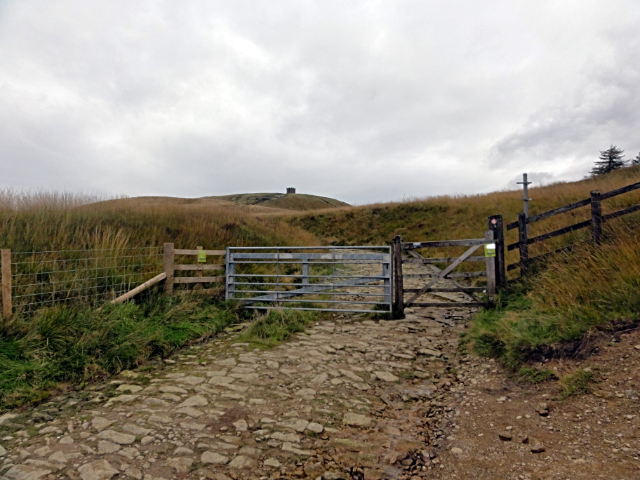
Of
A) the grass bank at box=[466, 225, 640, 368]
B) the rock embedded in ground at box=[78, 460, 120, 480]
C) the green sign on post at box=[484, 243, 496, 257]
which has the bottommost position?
the rock embedded in ground at box=[78, 460, 120, 480]

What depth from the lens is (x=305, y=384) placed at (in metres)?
5.04

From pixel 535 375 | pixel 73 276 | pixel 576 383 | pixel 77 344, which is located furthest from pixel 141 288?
pixel 576 383

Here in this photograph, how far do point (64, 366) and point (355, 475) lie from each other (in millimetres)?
4401

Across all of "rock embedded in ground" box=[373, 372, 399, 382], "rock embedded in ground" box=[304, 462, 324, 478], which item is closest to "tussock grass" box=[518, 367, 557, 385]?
"rock embedded in ground" box=[373, 372, 399, 382]

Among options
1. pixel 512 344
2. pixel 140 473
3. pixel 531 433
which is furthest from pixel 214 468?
pixel 512 344

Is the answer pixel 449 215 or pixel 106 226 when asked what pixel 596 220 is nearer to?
pixel 106 226

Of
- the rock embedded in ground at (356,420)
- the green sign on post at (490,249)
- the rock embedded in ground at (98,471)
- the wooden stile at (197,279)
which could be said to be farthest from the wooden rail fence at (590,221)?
the rock embedded in ground at (98,471)

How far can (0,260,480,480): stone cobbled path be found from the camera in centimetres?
327

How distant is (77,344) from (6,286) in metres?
1.50

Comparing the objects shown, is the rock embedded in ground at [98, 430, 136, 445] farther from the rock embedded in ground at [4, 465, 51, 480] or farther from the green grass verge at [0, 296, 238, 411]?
the green grass verge at [0, 296, 238, 411]

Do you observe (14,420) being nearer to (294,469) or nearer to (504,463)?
(294,469)

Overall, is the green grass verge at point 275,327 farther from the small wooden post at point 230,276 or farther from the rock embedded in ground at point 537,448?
the rock embedded in ground at point 537,448

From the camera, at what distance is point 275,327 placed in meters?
7.51

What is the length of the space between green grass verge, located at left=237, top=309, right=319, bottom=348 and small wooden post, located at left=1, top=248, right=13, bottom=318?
11.8ft
